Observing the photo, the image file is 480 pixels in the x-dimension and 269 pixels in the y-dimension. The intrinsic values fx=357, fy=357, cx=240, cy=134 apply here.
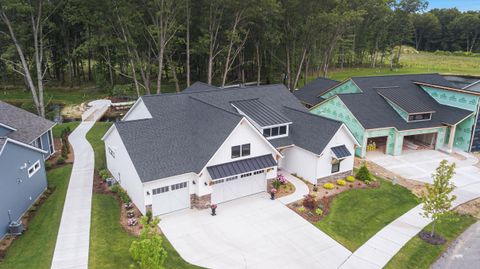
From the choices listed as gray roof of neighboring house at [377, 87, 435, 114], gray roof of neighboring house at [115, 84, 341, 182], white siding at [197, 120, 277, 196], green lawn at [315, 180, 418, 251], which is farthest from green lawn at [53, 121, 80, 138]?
gray roof of neighboring house at [377, 87, 435, 114]

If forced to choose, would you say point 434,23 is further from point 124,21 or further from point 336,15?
point 124,21

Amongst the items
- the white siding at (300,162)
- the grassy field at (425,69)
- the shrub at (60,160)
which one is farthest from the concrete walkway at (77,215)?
the grassy field at (425,69)

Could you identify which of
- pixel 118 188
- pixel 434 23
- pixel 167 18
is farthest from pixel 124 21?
pixel 434 23

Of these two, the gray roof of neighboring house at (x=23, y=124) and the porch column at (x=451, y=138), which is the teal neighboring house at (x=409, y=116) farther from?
the gray roof of neighboring house at (x=23, y=124)

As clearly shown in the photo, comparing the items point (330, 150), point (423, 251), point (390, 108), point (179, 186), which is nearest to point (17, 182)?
point (179, 186)

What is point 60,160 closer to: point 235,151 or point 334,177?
point 235,151

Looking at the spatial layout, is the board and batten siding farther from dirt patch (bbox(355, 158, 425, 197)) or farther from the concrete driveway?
dirt patch (bbox(355, 158, 425, 197))
